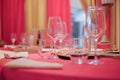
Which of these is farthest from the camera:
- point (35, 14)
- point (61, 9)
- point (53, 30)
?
point (35, 14)

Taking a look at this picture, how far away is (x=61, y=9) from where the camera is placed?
Result: 331 cm

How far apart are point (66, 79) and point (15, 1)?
10.4ft

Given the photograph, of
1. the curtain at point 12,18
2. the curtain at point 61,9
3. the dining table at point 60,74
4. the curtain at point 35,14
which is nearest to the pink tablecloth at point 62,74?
the dining table at point 60,74

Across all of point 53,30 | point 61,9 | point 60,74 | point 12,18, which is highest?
point 61,9

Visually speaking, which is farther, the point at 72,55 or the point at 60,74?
the point at 72,55

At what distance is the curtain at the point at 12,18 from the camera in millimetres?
3607

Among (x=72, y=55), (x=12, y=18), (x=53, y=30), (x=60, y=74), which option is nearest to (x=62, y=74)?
(x=60, y=74)

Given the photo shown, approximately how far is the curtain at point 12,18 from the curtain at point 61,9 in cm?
53

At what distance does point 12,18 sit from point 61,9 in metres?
0.91

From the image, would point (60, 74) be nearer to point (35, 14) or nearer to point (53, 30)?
point (53, 30)

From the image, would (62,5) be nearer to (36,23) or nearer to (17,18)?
(36,23)

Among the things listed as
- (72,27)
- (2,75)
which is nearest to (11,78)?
(2,75)

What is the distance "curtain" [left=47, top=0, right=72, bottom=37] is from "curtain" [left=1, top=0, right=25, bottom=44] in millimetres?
534

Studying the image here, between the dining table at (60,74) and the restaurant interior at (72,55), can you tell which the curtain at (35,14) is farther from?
the dining table at (60,74)
